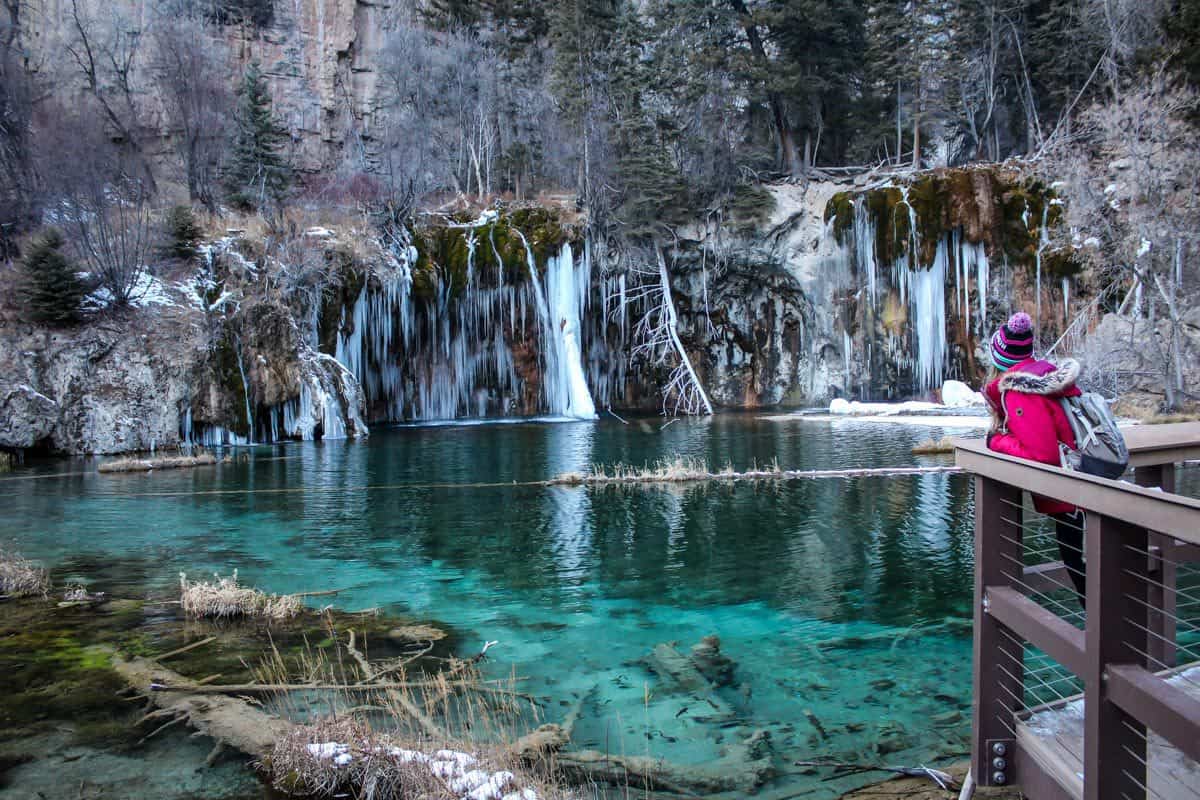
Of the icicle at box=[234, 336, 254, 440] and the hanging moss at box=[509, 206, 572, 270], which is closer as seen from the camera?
the icicle at box=[234, 336, 254, 440]

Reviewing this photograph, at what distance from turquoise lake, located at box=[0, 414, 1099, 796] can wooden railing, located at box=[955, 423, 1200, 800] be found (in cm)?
179

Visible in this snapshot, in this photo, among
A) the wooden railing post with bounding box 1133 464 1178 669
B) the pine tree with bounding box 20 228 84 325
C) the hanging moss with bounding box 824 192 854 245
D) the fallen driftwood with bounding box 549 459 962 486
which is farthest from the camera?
the hanging moss with bounding box 824 192 854 245

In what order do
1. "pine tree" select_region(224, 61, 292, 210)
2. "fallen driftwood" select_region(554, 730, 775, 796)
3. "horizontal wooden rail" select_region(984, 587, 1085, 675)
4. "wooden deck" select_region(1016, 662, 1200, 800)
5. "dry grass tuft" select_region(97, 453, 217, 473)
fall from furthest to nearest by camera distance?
"pine tree" select_region(224, 61, 292, 210)
"dry grass tuft" select_region(97, 453, 217, 473)
"fallen driftwood" select_region(554, 730, 775, 796)
"wooden deck" select_region(1016, 662, 1200, 800)
"horizontal wooden rail" select_region(984, 587, 1085, 675)

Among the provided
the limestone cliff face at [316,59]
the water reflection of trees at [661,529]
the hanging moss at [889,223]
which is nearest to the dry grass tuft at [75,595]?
the water reflection of trees at [661,529]

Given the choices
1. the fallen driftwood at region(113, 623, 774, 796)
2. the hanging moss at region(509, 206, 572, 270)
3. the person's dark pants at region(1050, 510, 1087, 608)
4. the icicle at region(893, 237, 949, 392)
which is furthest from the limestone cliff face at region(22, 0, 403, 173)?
the person's dark pants at region(1050, 510, 1087, 608)

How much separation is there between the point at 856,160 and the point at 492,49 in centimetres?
1955

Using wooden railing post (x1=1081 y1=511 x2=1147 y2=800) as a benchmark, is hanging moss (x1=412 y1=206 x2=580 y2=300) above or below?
above

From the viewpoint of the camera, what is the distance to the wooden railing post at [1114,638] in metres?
2.29

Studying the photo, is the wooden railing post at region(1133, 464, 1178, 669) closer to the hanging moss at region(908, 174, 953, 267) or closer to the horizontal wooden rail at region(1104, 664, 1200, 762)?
the horizontal wooden rail at region(1104, 664, 1200, 762)

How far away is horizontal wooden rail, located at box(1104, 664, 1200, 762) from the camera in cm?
195

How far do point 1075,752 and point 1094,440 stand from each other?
1.40 meters

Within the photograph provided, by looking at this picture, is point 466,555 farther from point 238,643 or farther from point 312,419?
point 312,419

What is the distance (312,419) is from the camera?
25391mm

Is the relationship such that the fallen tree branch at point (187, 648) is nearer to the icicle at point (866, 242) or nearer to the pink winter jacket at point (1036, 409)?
the pink winter jacket at point (1036, 409)
